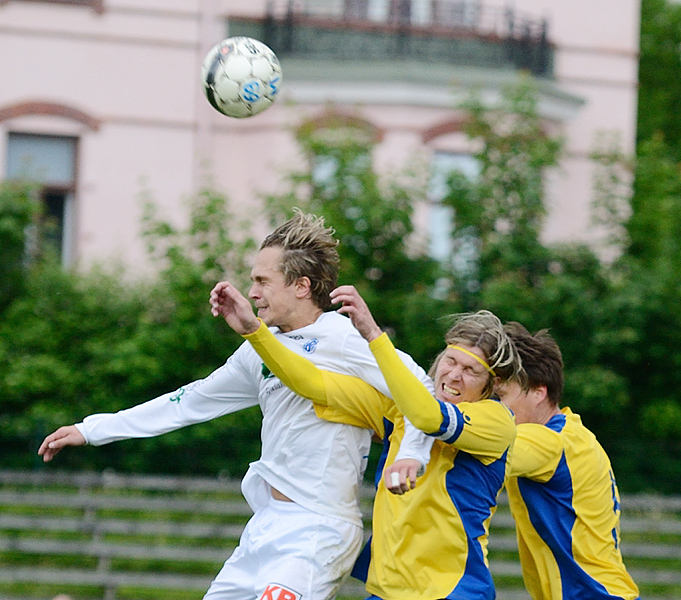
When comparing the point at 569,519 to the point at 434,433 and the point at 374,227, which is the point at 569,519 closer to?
the point at 434,433

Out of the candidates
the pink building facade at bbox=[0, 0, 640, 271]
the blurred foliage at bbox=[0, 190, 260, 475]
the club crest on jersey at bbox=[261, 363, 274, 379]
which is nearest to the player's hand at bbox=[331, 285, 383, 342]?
the club crest on jersey at bbox=[261, 363, 274, 379]

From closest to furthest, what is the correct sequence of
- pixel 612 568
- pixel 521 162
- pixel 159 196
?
pixel 612 568, pixel 521 162, pixel 159 196

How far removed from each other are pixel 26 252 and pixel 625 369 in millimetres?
7356

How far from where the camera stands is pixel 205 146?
15164 mm

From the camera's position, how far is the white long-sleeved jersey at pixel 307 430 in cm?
428

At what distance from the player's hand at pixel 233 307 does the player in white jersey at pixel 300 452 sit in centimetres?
31

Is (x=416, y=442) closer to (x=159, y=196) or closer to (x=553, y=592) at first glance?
(x=553, y=592)

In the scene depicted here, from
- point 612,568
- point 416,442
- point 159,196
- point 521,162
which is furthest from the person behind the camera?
point 159,196

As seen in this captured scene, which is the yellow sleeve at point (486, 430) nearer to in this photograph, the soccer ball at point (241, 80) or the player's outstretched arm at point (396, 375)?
the player's outstretched arm at point (396, 375)

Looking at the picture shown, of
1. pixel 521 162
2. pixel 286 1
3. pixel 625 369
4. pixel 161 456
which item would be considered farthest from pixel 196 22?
pixel 625 369

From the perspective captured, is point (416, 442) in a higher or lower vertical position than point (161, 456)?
higher

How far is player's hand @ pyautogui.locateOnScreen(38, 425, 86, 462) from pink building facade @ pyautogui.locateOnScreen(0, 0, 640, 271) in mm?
9676

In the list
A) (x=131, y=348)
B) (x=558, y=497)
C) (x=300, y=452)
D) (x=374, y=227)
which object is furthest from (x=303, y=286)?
(x=374, y=227)

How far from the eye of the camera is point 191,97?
49.0 ft
